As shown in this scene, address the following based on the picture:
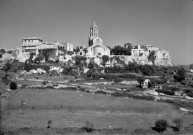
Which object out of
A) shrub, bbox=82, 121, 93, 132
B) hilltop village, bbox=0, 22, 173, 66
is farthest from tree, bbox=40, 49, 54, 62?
shrub, bbox=82, 121, 93, 132

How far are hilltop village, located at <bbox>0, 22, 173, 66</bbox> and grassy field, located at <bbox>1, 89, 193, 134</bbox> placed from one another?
99.5 feet

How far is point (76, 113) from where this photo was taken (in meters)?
26.4

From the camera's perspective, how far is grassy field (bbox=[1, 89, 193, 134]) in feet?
71.8

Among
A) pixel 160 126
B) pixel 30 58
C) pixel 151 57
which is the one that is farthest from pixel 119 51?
pixel 160 126

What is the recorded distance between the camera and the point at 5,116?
76.9ft

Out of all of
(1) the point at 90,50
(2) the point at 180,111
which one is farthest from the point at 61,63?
(2) the point at 180,111

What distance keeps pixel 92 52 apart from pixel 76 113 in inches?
1708

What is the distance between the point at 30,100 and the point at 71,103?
4.39m

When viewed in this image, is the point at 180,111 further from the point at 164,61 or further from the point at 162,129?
the point at 164,61

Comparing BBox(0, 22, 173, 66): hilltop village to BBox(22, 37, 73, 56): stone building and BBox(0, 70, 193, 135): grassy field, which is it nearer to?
BBox(22, 37, 73, 56): stone building

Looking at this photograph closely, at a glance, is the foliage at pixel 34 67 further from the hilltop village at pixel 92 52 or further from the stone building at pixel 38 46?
the stone building at pixel 38 46

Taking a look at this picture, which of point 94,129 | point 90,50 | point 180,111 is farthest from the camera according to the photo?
point 90,50

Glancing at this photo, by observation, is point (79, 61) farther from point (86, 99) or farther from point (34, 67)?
point (86, 99)

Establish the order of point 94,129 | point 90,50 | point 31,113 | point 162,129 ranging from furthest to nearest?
1. point 90,50
2. point 31,113
3. point 162,129
4. point 94,129
